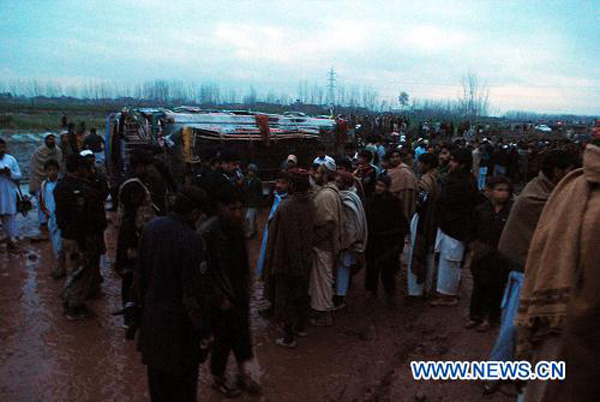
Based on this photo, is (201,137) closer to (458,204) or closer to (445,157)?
(445,157)

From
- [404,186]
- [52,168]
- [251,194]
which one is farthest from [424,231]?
[52,168]

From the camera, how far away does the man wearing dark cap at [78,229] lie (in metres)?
4.70

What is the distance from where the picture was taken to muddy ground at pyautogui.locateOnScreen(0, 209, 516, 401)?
12.3ft

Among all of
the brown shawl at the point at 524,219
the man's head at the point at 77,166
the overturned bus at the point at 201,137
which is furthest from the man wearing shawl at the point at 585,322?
the overturned bus at the point at 201,137

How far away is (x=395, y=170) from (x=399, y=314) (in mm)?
1929

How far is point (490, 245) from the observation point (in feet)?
14.0

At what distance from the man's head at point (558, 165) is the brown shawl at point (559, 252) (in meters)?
1.33

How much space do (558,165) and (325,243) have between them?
2368 mm

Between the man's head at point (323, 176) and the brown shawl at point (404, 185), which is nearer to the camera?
the man's head at point (323, 176)

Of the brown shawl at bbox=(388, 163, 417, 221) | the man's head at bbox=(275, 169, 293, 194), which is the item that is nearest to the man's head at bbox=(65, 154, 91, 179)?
the man's head at bbox=(275, 169, 293, 194)

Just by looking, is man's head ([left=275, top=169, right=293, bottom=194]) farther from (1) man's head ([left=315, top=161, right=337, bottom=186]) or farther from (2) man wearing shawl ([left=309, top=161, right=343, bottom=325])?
(1) man's head ([left=315, top=161, right=337, bottom=186])

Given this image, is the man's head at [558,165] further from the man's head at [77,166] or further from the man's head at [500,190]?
the man's head at [77,166]

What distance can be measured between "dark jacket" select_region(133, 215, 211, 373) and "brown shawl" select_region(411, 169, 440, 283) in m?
3.33

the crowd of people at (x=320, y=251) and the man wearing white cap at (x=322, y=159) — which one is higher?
the man wearing white cap at (x=322, y=159)
